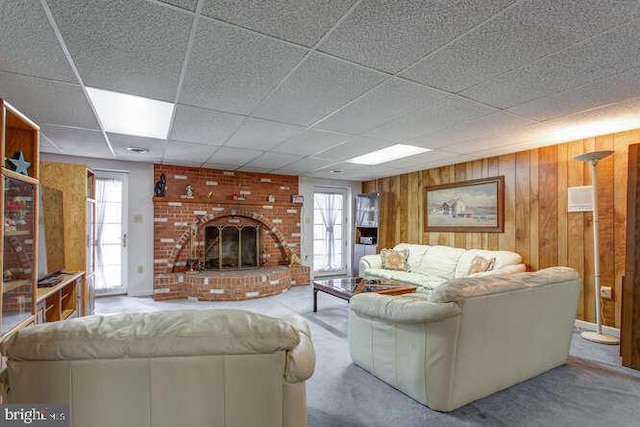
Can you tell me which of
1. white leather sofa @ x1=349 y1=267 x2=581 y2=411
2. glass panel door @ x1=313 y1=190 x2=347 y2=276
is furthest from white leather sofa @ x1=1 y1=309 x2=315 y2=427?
glass panel door @ x1=313 y1=190 x2=347 y2=276

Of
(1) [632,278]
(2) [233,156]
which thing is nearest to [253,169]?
(2) [233,156]

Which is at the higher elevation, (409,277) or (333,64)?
(333,64)

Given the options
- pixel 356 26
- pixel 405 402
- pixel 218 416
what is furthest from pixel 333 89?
pixel 405 402

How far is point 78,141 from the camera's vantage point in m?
3.65

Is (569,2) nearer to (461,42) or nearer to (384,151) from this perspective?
(461,42)

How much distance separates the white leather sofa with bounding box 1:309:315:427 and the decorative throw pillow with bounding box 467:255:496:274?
11.4 feet

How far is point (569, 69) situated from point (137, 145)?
428 centimetres

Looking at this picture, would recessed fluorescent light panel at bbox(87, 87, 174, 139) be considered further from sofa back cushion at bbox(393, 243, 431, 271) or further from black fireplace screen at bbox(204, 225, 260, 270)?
sofa back cushion at bbox(393, 243, 431, 271)

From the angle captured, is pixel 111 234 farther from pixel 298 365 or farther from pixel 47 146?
pixel 298 365

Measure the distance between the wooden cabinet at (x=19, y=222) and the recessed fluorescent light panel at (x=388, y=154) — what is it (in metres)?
3.44

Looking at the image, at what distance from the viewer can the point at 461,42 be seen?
1664 millimetres

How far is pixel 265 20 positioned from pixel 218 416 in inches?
67.7

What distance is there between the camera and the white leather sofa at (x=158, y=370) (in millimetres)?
1089

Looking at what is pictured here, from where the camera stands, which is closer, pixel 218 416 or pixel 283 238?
pixel 218 416
